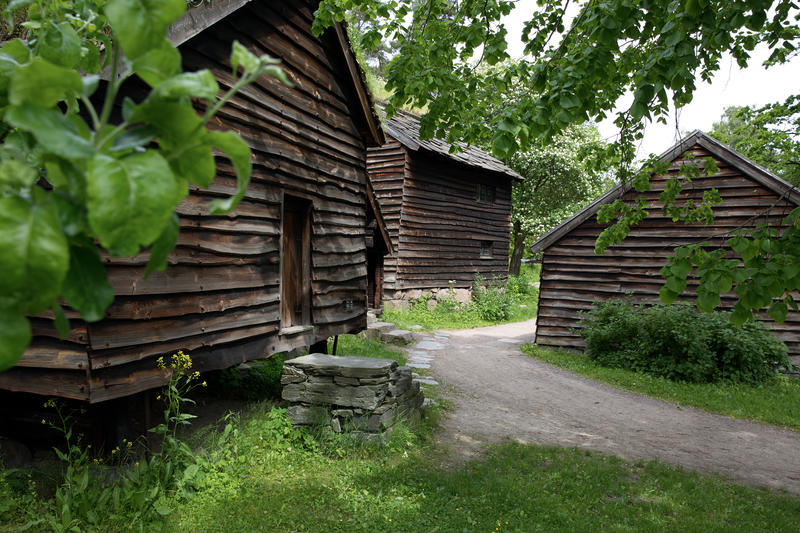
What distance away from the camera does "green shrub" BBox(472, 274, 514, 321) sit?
60.5 feet

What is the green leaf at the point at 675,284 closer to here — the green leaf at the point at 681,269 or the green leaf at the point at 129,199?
the green leaf at the point at 681,269

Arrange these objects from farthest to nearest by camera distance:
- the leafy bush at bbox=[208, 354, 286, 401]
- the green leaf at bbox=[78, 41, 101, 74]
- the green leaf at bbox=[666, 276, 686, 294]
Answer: the leafy bush at bbox=[208, 354, 286, 401] → the green leaf at bbox=[666, 276, 686, 294] → the green leaf at bbox=[78, 41, 101, 74]

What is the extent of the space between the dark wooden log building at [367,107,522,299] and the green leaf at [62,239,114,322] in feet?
51.3

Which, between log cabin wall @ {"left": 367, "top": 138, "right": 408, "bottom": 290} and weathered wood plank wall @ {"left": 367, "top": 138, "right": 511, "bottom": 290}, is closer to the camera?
log cabin wall @ {"left": 367, "top": 138, "right": 408, "bottom": 290}

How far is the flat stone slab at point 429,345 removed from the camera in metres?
12.8

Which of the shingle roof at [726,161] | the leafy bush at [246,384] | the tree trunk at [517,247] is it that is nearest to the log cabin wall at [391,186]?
the shingle roof at [726,161]

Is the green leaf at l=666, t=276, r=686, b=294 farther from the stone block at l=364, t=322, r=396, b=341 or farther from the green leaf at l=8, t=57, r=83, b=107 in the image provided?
the stone block at l=364, t=322, r=396, b=341

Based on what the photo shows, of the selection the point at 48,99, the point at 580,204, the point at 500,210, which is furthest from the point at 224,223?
the point at 580,204

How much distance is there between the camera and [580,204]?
1069 inches

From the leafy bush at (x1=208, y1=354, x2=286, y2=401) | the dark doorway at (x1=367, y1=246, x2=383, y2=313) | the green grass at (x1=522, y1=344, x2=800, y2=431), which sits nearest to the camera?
the leafy bush at (x1=208, y1=354, x2=286, y2=401)

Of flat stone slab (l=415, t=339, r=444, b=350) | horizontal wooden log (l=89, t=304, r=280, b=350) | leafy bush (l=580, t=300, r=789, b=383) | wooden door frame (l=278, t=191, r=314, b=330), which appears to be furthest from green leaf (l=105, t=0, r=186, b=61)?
flat stone slab (l=415, t=339, r=444, b=350)

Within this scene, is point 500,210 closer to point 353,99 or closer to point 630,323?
point 630,323

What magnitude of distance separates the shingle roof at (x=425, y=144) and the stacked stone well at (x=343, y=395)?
30.0 feet

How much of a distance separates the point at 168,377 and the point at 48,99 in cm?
469
